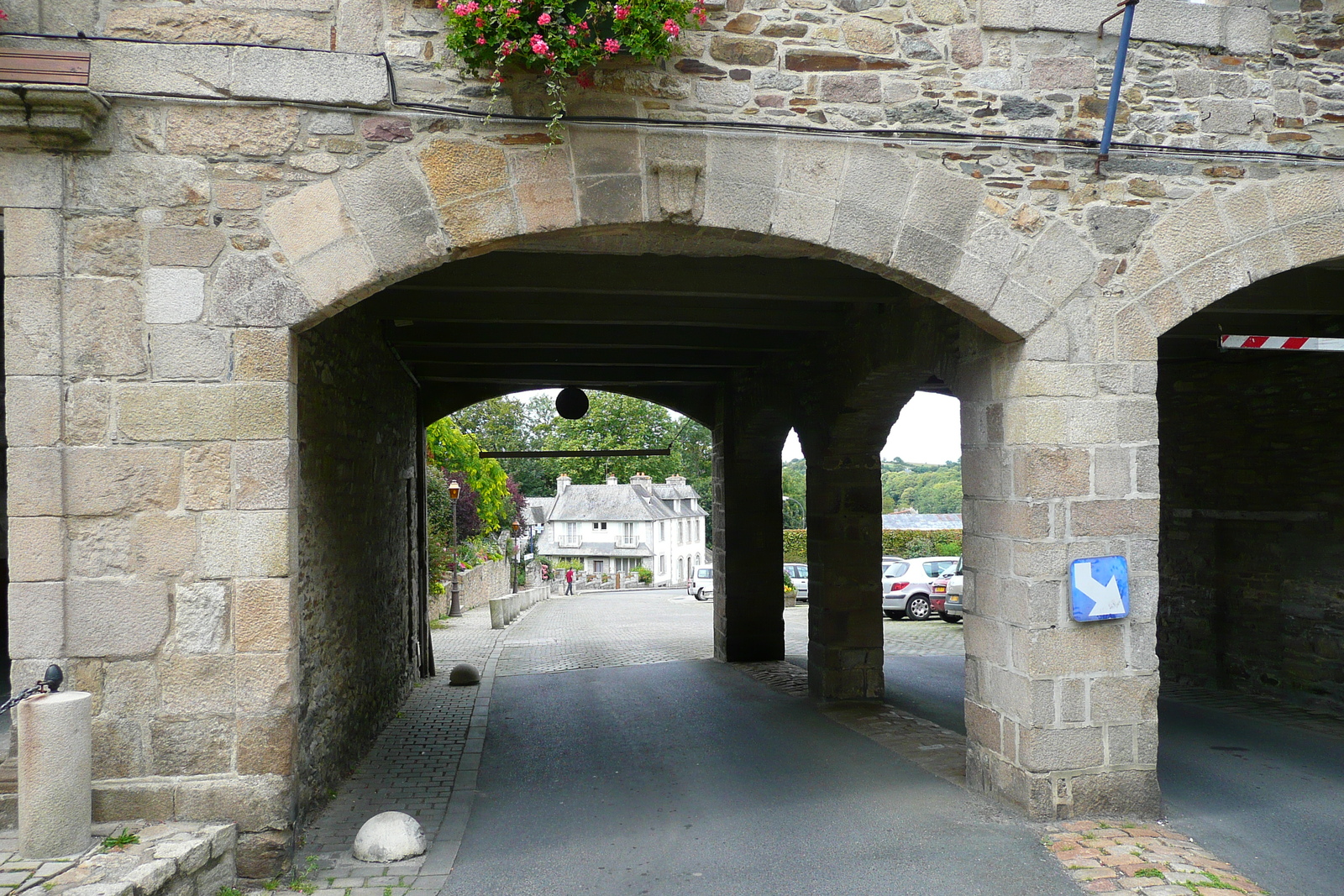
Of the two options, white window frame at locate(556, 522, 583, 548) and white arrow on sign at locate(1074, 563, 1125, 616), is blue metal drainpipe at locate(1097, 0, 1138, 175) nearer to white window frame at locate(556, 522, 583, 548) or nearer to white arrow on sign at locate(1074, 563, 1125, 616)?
white arrow on sign at locate(1074, 563, 1125, 616)

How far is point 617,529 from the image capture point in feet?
163

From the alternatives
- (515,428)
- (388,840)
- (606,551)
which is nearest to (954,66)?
(388,840)

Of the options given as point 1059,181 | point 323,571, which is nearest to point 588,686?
point 323,571

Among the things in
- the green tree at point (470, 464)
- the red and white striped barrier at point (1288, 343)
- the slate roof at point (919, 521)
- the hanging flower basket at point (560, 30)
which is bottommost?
the slate roof at point (919, 521)

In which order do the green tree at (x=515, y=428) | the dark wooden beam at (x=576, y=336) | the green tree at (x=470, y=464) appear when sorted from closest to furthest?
1. the dark wooden beam at (x=576, y=336)
2. the green tree at (x=470, y=464)
3. the green tree at (x=515, y=428)

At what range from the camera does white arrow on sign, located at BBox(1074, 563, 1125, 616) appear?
15.3 ft

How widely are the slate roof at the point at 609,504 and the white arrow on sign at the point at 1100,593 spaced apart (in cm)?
4488

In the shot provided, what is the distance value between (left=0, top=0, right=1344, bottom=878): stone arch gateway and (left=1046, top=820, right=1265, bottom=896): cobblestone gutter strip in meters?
0.19

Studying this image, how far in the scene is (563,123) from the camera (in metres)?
4.29

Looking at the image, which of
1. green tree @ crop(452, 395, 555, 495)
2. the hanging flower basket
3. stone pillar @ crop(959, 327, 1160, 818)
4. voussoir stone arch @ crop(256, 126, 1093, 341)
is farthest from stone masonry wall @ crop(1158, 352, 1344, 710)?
green tree @ crop(452, 395, 555, 495)

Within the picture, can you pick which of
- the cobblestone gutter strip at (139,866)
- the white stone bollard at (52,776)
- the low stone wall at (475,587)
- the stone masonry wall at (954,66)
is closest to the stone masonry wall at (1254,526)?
the stone masonry wall at (954,66)

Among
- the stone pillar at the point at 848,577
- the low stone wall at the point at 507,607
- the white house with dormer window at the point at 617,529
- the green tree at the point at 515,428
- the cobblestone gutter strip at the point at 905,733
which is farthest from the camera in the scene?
the white house with dormer window at the point at 617,529

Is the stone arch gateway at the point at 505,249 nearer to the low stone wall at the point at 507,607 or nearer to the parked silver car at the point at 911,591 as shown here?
the low stone wall at the point at 507,607

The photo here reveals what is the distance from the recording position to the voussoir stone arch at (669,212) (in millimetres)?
4168
